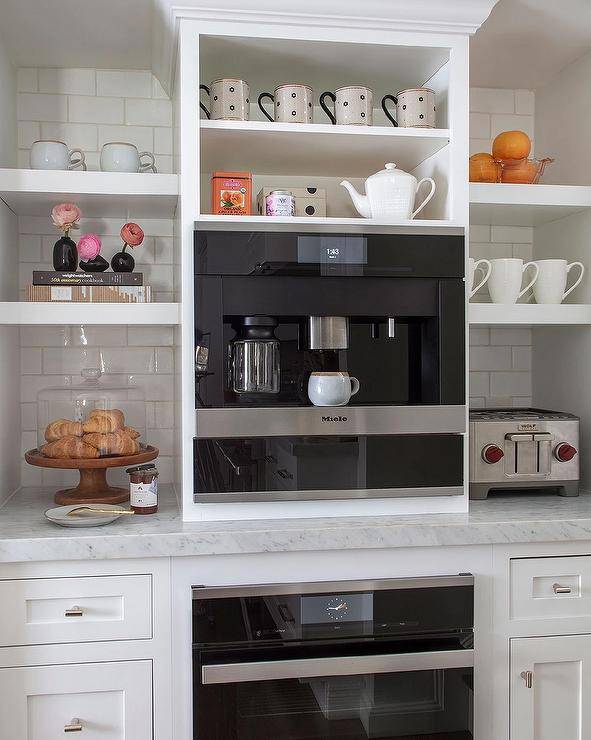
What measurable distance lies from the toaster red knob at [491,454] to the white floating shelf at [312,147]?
0.86m

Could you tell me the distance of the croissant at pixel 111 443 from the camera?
6.99 ft

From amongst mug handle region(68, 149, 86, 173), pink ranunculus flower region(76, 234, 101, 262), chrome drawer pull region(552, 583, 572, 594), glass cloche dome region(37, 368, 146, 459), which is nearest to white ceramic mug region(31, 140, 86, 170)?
mug handle region(68, 149, 86, 173)

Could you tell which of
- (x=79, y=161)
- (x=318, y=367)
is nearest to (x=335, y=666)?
(x=318, y=367)

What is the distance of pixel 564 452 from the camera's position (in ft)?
7.36

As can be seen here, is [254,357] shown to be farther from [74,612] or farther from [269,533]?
[74,612]

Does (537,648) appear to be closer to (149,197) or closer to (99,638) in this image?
(99,638)

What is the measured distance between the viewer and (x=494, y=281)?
231 cm

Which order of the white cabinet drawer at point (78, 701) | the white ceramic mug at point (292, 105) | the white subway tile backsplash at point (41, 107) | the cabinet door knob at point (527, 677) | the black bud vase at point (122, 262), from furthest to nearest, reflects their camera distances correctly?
the white subway tile backsplash at point (41, 107) → the black bud vase at point (122, 262) → the white ceramic mug at point (292, 105) → the cabinet door knob at point (527, 677) → the white cabinet drawer at point (78, 701)

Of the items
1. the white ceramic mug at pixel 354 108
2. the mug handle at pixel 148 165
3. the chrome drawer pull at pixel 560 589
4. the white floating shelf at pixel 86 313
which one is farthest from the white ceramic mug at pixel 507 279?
the mug handle at pixel 148 165


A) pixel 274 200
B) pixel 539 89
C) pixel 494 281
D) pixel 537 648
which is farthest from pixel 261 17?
pixel 537 648

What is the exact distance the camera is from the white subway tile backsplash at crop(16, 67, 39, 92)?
2441mm

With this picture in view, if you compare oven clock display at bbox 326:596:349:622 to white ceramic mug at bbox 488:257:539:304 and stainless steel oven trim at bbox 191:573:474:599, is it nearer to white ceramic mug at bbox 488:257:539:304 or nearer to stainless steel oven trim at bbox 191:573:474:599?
stainless steel oven trim at bbox 191:573:474:599

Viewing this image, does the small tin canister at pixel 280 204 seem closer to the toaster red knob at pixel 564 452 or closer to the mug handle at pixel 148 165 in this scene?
the mug handle at pixel 148 165

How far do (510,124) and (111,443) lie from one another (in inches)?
68.1
